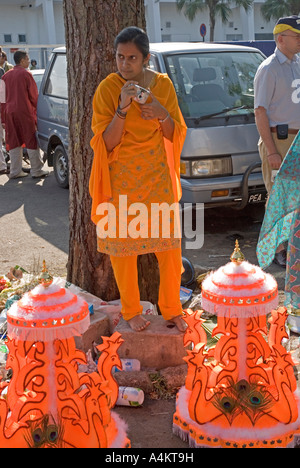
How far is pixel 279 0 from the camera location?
47.2 m

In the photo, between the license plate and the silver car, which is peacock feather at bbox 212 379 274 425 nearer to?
the silver car

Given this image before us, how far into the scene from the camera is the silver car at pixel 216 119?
20.5ft

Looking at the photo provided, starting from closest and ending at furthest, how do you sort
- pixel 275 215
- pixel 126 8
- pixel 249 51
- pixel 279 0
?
pixel 275 215
pixel 126 8
pixel 249 51
pixel 279 0

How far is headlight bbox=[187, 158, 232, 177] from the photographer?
6258 millimetres

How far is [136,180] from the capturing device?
11.8 feet

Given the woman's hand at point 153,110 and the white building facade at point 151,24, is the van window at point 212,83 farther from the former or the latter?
the white building facade at point 151,24

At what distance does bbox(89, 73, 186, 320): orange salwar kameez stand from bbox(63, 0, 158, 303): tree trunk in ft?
2.05

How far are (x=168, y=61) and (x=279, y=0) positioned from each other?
44329 mm

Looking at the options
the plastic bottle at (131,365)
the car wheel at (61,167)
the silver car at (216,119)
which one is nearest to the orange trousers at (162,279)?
the plastic bottle at (131,365)

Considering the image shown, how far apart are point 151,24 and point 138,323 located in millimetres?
43926

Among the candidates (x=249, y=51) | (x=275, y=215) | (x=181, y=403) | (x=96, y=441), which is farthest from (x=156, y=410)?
(x=249, y=51)
